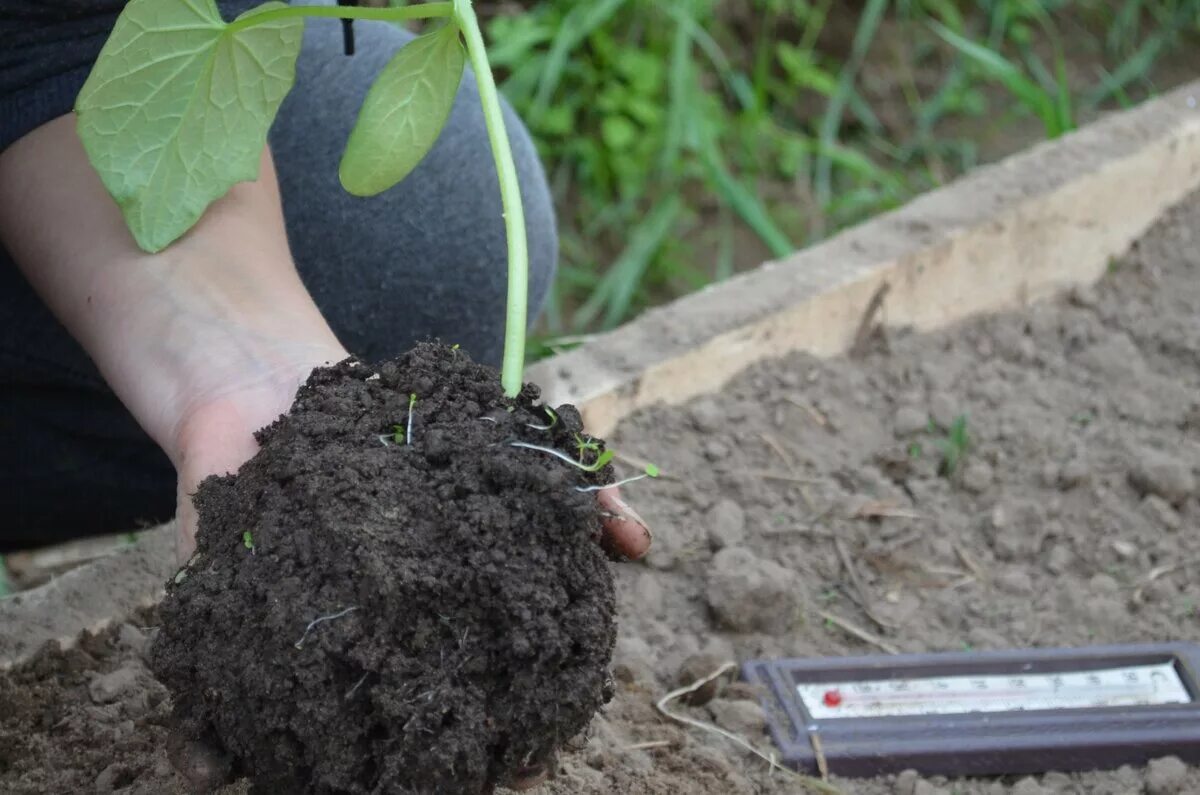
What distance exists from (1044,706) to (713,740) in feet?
1.04

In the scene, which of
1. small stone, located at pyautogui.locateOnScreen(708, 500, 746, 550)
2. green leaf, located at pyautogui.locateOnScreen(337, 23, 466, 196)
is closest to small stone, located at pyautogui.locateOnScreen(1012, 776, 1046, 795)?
small stone, located at pyautogui.locateOnScreen(708, 500, 746, 550)

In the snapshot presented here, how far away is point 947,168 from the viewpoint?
9.57 feet

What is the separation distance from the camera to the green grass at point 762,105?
2.60 m

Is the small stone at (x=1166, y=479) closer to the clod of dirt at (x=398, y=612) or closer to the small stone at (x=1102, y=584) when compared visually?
the small stone at (x=1102, y=584)

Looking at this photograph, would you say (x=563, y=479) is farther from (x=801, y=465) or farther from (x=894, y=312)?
(x=894, y=312)

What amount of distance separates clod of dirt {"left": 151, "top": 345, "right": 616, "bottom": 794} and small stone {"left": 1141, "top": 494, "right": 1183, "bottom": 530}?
93cm

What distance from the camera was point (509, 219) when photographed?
3.22 feet

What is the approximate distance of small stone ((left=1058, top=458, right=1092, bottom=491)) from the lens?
5.32 ft

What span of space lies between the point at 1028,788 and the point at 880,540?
1.23 ft

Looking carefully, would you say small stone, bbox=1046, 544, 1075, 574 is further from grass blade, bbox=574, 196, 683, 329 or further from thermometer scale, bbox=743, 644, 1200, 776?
grass blade, bbox=574, 196, 683, 329

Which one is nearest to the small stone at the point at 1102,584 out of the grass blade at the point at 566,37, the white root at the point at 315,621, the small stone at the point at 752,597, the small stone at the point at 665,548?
the small stone at the point at 752,597

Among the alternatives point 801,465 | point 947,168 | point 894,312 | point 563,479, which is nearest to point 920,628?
point 801,465

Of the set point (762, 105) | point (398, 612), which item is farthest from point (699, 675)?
point (762, 105)

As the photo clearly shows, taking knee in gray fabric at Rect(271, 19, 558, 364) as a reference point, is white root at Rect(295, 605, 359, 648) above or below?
above
